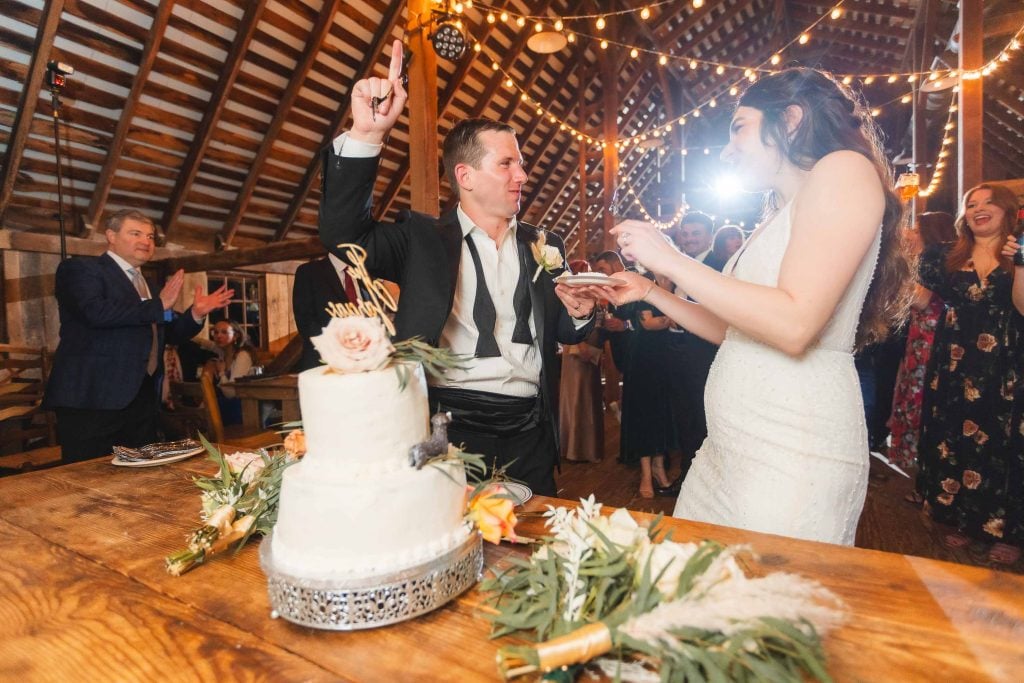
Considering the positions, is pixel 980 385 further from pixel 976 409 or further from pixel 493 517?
pixel 493 517

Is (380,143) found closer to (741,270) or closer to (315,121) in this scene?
(741,270)

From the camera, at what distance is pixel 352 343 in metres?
0.78

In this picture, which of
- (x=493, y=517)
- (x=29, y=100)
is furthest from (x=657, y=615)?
(x=29, y=100)

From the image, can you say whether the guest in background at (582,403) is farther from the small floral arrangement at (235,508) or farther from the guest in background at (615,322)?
the small floral arrangement at (235,508)

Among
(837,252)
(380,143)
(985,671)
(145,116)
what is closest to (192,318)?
(380,143)

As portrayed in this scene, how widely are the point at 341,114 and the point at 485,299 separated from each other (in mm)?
6961

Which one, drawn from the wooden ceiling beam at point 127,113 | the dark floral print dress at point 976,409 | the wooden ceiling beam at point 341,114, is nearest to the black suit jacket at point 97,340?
the wooden ceiling beam at point 127,113

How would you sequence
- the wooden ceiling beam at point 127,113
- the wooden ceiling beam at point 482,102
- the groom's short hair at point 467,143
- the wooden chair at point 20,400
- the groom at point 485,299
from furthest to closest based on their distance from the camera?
the wooden ceiling beam at point 482,102
the wooden ceiling beam at point 127,113
the wooden chair at point 20,400
the groom's short hair at point 467,143
the groom at point 485,299

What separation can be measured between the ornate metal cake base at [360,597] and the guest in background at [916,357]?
3.43 metres

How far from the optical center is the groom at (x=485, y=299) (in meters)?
1.67

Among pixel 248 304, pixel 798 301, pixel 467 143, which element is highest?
pixel 467 143

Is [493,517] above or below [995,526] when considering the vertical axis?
above

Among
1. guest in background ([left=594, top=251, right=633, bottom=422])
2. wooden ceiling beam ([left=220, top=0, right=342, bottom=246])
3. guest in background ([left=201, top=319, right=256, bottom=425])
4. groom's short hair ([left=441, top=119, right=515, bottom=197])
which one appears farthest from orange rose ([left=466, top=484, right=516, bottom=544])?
wooden ceiling beam ([left=220, top=0, right=342, bottom=246])

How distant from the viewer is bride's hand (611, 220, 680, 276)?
122 cm
